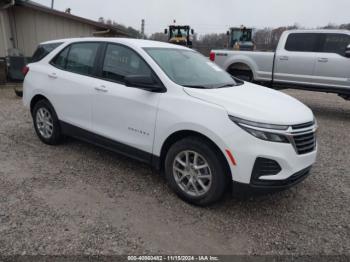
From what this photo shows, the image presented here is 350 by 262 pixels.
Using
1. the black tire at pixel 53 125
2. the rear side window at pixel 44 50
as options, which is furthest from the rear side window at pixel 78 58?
the black tire at pixel 53 125

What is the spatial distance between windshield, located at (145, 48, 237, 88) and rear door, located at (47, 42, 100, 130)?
3.23ft

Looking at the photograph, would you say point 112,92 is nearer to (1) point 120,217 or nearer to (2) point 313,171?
(1) point 120,217

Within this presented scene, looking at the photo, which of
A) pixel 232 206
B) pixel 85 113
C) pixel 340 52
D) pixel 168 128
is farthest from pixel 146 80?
pixel 340 52

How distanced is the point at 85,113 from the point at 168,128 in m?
1.49

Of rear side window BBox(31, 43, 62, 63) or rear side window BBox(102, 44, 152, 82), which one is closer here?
rear side window BBox(102, 44, 152, 82)

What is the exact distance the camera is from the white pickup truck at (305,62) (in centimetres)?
779

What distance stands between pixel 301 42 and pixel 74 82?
681cm

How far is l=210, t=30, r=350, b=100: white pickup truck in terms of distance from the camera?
7789mm

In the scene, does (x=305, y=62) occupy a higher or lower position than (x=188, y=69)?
lower

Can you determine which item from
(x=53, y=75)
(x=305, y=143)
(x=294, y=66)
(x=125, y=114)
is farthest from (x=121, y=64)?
(x=294, y=66)

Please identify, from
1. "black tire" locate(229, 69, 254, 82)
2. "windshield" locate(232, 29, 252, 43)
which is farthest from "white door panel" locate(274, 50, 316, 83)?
"windshield" locate(232, 29, 252, 43)

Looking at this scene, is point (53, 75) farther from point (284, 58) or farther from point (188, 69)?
point (284, 58)

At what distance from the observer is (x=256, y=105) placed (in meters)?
3.05

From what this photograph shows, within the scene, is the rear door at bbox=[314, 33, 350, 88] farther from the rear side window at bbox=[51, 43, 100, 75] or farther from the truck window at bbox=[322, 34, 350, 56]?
the rear side window at bbox=[51, 43, 100, 75]
